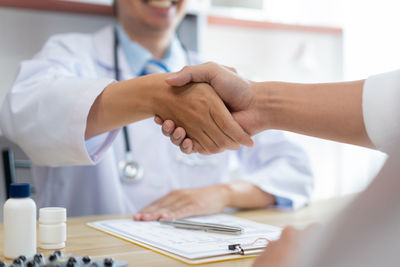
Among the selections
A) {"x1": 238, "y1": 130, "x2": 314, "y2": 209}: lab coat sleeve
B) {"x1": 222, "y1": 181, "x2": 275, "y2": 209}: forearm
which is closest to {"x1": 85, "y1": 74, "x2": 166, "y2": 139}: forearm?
{"x1": 222, "y1": 181, "x2": 275, "y2": 209}: forearm

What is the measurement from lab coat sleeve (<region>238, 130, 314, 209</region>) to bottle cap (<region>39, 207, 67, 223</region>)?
66 cm

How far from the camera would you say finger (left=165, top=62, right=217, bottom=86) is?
104cm

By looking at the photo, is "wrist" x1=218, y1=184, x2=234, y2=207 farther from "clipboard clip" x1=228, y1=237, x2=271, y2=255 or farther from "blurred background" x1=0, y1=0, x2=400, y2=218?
"blurred background" x1=0, y1=0, x2=400, y2=218

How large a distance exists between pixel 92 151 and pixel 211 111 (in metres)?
0.31

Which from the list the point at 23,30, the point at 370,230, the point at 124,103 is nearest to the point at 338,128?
the point at 124,103

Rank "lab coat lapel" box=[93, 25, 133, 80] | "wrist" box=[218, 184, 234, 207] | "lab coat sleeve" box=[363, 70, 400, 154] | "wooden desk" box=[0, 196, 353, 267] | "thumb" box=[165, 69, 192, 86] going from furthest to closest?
"lab coat lapel" box=[93, 25, 133, 80], "wrist" box=[218, 184, 234, 207], "thumb" box=[165, 69, 192, 86], "lab coat sleeve" box=[363, 70, 400, 154], "wooden desk" box=[0, 196, 353, 267]

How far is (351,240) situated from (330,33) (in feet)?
9.22

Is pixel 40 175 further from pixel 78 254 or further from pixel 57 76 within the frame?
pixel 78 254

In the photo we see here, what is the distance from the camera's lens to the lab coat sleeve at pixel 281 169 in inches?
51.2

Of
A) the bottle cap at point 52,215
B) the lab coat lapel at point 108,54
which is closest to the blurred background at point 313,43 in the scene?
the lab coat lapel at point 108,54

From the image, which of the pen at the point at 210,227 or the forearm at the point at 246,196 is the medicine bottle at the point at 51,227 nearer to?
the pen at the point at 210,227

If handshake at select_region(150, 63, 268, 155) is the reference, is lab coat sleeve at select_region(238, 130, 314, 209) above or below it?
below

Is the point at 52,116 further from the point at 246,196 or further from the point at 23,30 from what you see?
the point at 23,30

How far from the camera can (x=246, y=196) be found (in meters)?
1.25
